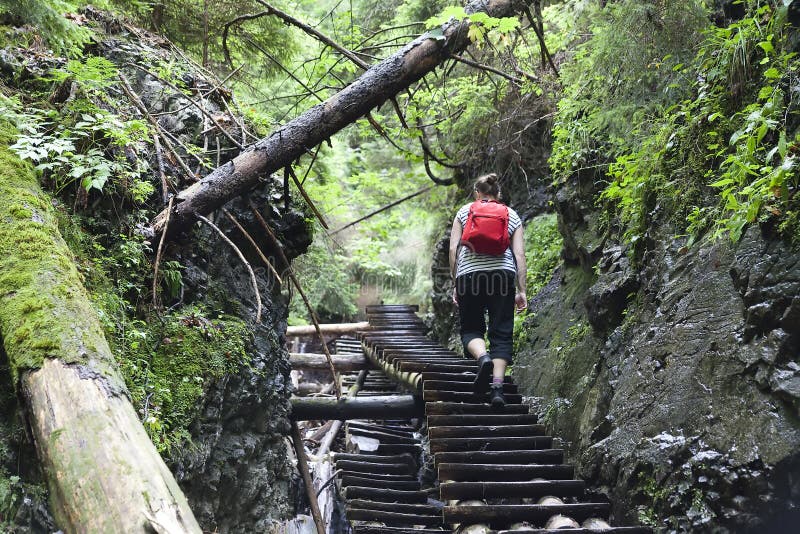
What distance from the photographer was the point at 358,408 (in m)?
7.46

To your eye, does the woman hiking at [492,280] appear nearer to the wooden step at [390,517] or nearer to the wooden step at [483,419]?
the wooden step at [483,419]

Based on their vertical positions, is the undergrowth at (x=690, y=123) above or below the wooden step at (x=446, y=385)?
above

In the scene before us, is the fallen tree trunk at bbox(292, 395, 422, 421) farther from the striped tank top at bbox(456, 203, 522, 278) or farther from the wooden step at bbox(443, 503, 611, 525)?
the wooden step at bbox(443, 503, 611, 525)

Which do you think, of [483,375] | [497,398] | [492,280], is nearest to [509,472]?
[497,398]

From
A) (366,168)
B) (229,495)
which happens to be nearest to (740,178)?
(229,495)

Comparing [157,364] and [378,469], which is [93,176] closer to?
[157,364]

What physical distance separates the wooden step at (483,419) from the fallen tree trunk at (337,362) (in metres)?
4.61

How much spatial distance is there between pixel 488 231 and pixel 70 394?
3.92 meters

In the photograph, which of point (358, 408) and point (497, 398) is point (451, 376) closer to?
point (497, 398)

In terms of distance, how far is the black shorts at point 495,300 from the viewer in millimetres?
5582

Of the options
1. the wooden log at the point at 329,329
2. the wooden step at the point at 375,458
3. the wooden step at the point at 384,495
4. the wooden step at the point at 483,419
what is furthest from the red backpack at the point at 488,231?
the wooden log at the point at 329,329

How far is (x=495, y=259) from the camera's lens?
5691mm

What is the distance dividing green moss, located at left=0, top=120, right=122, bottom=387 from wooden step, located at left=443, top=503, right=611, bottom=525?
8.20ft

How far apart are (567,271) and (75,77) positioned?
18.3ft
